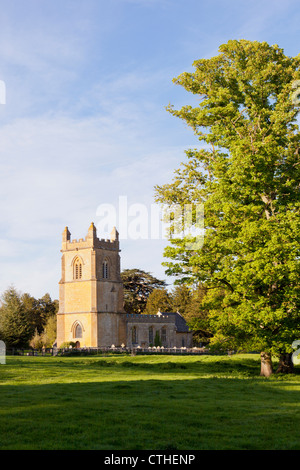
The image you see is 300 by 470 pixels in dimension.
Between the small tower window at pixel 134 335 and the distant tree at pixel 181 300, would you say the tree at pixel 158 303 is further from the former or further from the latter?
the small tower window at pixel 134 335

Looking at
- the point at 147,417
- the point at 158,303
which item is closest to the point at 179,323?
the point at 158,303

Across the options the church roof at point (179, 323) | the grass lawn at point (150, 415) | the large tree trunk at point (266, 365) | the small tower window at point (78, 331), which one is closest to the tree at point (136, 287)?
the church roof at point (179, 323)

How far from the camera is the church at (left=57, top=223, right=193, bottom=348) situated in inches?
3017

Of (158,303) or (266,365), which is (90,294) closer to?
(158,303)

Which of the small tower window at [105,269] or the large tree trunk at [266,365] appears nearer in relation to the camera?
the large tree trunk at [266,365]

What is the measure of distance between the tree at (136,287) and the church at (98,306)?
53.2 feet

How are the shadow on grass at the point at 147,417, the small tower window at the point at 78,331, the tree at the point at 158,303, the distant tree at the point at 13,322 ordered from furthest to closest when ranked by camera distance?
1. the tree at the point at 158,303
2. the small tower window at the point at 78,331
3. the distant tree at the point at 13,322
4. the shadow on grass at the point at 147,417

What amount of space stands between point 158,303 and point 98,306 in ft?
50.3

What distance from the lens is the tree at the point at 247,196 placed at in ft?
69.1

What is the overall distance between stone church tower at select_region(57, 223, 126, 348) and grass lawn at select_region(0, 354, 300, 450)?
58436 millimetres

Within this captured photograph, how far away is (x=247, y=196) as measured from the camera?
77.9 feet

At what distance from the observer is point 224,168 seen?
24.0 meters

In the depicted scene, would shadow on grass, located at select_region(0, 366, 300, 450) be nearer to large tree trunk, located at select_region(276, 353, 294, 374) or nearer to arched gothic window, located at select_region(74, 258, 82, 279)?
large tree trunk, located at select_region(276, 353, 294, 374)
